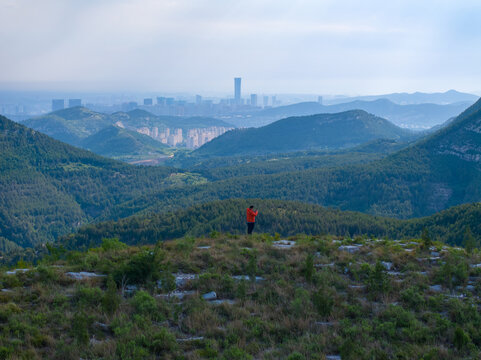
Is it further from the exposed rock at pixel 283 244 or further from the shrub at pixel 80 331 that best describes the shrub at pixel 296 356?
the exposed rock at pixel 283 244

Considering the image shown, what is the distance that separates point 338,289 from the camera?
14117 millimetres

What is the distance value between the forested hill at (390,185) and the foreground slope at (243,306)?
326 ft

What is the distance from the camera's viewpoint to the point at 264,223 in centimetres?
6519

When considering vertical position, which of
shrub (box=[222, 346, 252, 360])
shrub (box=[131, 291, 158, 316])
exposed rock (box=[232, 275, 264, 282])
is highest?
shrub (box=[131, 291, 158, 316])

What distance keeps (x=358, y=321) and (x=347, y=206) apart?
379 feet

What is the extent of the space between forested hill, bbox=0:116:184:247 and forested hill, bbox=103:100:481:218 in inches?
906

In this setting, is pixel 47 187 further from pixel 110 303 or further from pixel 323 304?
pixel 323 304

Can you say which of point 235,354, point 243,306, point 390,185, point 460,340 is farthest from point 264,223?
point 390,185

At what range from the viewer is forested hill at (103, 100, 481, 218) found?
11394 cm

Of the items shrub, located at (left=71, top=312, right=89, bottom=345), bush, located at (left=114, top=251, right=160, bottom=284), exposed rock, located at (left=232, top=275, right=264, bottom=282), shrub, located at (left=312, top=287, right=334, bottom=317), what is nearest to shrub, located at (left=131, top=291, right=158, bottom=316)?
shrub, located at (left=71, top=312, right=89, bottom=345)

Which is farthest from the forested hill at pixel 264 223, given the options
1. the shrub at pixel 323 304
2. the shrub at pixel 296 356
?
the shrub at pixel 296 356

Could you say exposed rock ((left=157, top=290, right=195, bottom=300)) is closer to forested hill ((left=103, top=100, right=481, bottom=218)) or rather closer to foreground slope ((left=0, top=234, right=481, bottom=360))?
foreground slope ((left=0, top=234, right=481, bottom=360))

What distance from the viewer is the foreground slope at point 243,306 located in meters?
9.91

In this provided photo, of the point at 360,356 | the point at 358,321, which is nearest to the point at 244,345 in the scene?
the point at 360,356
